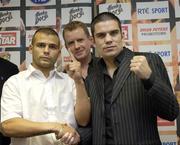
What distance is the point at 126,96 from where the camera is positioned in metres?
1.46

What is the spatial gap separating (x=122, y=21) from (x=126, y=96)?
3.41 feet

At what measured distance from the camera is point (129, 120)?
1427 millimetres

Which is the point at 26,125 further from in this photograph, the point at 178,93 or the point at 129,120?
the point at 178,93

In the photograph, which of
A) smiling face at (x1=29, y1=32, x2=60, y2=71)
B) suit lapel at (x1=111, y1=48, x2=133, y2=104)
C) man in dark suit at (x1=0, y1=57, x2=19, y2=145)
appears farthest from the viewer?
Result: man in dark suit at (x1=0, y1=57, x2=19, y2=145)

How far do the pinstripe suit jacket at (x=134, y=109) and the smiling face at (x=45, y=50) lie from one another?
0.30 m

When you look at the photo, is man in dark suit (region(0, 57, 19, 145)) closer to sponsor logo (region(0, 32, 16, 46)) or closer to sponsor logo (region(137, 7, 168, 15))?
sponsor logo (region(0, 32, 16, 46))

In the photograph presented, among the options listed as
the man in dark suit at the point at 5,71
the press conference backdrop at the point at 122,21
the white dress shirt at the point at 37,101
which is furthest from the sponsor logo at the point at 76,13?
the white dress shirt at the point at 37,101

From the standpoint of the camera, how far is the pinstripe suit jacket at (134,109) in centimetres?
139

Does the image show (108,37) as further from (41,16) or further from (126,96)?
(41,16)

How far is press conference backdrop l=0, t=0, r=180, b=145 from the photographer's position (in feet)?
7.59

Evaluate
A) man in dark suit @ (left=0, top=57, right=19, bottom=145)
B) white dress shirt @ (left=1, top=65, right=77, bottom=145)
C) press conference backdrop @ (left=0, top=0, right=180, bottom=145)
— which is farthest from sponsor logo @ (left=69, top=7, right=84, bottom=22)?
white dress shirt @ (left=1, top=65, right=77, bottom=145)

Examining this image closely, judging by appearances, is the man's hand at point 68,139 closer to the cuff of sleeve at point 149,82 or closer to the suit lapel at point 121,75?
the suit lapel at point 121,75

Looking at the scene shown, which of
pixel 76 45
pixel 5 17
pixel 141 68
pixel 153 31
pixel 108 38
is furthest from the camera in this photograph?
pixel 5 17

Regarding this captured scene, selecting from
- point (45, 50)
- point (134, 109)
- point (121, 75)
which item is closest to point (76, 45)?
point (45, 50)
